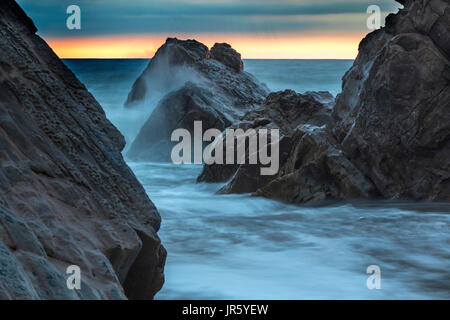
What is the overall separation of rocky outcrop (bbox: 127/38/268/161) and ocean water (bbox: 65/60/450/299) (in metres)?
5.40

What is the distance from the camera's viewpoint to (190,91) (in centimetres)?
1736

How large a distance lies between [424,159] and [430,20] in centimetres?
234

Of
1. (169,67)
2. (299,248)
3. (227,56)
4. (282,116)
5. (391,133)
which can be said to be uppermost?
(227,56)

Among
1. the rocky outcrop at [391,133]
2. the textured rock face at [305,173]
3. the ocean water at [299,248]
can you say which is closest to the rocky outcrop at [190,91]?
the textured rock face at [305,173]

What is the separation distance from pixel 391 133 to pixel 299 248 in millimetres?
3300

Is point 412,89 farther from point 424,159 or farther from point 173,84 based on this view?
point 173,84

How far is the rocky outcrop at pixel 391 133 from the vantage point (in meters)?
9.64

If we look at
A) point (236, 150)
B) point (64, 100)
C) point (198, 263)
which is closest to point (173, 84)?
point (236, 150)

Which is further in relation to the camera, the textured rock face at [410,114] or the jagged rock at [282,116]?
the jagged rock at [282,116]

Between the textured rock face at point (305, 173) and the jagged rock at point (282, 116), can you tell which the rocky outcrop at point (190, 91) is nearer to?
the jagged rock at point (282, 116)

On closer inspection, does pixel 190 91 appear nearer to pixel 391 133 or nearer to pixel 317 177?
pixel 317 177

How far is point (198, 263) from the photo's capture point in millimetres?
7027

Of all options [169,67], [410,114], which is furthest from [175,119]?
[410,114]

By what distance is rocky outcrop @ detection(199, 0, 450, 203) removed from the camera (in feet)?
31.6
